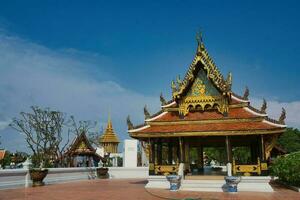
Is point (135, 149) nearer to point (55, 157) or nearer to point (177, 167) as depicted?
point (55, 157)

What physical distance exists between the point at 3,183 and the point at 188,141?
10091mm

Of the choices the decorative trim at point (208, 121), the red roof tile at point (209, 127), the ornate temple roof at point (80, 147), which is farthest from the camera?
the ornate temple roof at point (80, 147)

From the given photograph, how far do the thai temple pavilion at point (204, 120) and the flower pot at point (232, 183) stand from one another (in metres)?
1.29

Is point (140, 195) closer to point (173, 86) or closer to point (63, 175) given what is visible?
point (173, 86)

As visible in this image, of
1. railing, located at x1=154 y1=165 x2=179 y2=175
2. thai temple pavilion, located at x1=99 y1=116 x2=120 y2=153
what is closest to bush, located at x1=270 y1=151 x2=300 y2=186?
railing, located at x1=154 y1=165 x2=179 y2=175

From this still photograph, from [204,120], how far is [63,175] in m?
11.0

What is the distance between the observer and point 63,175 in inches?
917

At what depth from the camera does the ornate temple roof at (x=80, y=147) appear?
108 feet

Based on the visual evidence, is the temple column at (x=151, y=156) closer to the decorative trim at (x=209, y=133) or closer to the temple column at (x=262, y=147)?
the decorative trim at (x=209, y=133)

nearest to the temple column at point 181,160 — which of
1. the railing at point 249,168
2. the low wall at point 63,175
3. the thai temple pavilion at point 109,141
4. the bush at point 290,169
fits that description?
the railing at point 249,168

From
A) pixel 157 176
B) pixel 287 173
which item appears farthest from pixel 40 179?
pixel 287 173

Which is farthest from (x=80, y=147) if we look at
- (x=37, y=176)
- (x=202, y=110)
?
(x=202, y=110)

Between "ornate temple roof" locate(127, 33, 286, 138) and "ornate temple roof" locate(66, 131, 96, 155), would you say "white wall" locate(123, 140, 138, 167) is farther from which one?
"ornate temple roof" locate(127, 33, 286, 138)

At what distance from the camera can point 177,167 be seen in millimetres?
17266
